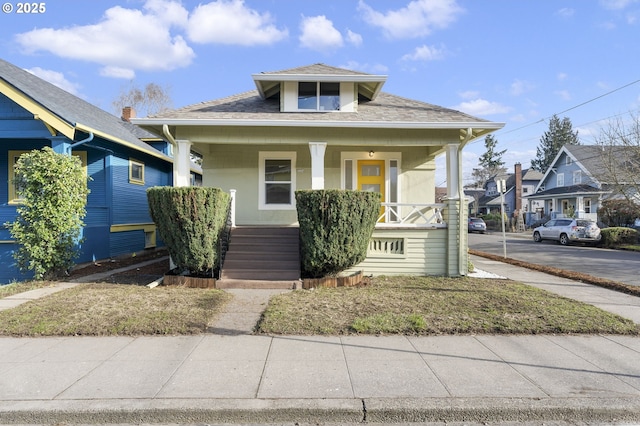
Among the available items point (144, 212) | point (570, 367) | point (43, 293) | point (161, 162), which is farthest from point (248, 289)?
point (161, 162)

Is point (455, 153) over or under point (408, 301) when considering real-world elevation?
over

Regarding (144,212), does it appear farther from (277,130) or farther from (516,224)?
(516,224)

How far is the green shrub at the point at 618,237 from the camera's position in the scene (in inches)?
825

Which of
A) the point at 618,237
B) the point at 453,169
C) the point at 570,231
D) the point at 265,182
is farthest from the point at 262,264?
the point at 618,237

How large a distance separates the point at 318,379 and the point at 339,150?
8.71 m

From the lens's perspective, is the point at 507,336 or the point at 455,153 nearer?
the point at 507,336

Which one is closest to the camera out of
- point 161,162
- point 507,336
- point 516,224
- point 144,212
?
point 507,336

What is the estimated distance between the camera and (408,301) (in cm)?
690

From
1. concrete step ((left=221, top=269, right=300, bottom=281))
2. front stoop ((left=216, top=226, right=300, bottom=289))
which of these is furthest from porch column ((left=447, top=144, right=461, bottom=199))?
concrete step ((left=221, top=269, right=300, bottom=281))

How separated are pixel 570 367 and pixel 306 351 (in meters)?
3.05

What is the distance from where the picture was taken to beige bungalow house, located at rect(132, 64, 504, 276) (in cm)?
955

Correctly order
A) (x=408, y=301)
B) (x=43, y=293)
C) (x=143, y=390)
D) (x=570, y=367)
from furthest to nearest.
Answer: (x=43, y=293)
(x=408, y=301)
(x=570, y=367)
(x=143, y=390)

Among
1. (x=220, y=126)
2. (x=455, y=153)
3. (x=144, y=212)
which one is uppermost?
(x=220, y=126)

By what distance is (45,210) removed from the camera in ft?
27.7
